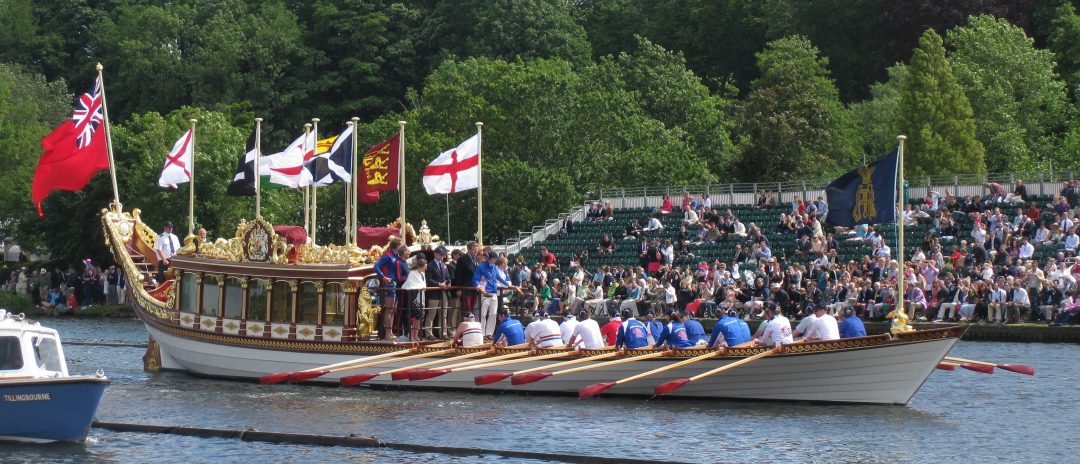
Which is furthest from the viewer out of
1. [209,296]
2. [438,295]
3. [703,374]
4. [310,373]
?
[209,296]

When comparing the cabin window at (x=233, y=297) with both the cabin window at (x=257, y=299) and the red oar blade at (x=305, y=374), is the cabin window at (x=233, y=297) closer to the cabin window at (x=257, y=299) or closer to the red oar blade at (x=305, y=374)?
the cabin window at (x=257, y=299)

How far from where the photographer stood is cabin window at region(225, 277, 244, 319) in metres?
38.7

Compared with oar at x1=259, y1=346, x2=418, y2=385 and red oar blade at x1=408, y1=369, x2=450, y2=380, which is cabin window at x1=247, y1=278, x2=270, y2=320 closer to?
oar at x1=259, y1=346, x2=418, y2=385

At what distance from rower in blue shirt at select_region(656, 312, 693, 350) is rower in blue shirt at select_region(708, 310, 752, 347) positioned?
0.51 m

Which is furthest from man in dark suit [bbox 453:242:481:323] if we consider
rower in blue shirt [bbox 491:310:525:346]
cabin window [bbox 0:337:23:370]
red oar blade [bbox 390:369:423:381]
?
cabin window [bbox 0:337:23:370]

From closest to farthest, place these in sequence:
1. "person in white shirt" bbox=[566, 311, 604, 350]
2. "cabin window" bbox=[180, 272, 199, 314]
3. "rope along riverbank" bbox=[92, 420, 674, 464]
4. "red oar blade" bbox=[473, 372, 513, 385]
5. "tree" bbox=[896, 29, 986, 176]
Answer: "rope along riverbank" bbox=[92, 420, 674, 464]
"red oar blade" bbox=[473, 372, 513, 385]
"person in white shirt" bbox=[566, 311, 604, 350]
"cabin window" bbox=[180, 272, 199, 314]
"tree" bbox=[896, 29, 986, 176]

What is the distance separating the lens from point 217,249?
129 feet

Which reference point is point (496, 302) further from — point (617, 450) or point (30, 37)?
point (30, 37)

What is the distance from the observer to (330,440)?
2870cm

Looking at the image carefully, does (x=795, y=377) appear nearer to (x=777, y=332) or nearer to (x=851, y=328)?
(x=777, y=332)

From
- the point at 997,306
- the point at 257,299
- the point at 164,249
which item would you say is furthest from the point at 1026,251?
the point at 164,249

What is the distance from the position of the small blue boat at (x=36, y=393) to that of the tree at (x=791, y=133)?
184 feet

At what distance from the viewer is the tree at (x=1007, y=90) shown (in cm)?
7881

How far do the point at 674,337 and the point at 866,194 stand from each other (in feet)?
15.3
